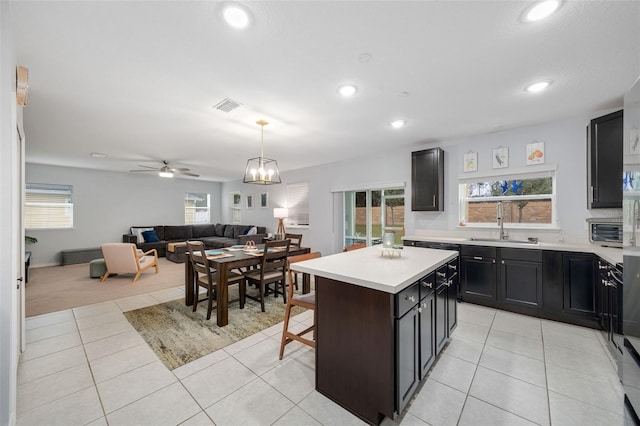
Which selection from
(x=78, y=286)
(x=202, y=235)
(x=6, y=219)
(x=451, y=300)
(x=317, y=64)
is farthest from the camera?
(x=202, y=235)

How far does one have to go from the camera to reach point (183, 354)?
2371mm

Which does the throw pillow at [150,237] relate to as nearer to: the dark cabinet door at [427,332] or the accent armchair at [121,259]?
the accent armchair at [121,259]

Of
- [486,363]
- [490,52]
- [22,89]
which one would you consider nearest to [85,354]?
[22,89]

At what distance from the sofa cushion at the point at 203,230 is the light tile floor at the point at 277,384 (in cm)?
587

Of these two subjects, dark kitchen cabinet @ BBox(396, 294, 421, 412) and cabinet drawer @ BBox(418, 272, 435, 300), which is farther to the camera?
cabinet drawer @ BBox(418, 272, 435, 300)

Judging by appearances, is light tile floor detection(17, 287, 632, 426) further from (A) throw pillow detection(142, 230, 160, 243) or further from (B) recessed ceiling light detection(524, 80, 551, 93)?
(A) throw pillow detection(142, 230, 160, 243)

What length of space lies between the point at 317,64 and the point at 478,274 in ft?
11.1

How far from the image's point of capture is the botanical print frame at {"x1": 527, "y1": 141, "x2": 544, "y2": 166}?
140 inches

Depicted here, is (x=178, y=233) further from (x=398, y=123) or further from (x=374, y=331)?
(x=374, y=331)

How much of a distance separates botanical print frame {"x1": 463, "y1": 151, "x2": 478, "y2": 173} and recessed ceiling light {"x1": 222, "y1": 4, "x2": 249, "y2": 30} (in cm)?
382

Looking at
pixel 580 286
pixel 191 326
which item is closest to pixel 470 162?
pixel 580 286

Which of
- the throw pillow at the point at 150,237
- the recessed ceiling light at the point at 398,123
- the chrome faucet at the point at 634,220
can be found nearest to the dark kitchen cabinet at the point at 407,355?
the chrome faucet at the point at 634,220

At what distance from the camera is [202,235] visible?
8781mm

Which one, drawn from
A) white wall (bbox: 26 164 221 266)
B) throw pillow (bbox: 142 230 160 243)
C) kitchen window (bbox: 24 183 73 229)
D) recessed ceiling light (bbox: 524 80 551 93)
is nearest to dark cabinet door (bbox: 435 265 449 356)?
recessed ceiling light (bbox: 524 80 551 93)
